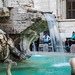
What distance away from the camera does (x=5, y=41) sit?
661 cm

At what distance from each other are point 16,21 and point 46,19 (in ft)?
3.05

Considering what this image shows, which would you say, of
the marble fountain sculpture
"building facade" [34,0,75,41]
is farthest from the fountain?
"building facade" [34,0,75,41]

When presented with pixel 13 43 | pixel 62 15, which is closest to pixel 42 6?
pixel 62 15

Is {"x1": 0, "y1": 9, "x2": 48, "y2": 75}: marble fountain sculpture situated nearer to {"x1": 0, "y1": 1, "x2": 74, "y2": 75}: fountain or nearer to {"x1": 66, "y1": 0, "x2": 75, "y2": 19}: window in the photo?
{"x1": 0, "y1": 1, "x2": 74, "y2": 75}: fountain

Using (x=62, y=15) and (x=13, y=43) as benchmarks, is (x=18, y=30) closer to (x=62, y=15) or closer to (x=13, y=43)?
(x=13, y=43)

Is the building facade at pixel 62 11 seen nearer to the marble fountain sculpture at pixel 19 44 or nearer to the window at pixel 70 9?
the window at pixel 70 9

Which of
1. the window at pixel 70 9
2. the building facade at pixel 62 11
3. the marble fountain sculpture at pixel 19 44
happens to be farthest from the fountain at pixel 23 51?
the window at pixel 70 9

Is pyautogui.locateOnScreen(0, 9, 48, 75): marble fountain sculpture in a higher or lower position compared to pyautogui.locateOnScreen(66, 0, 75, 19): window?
lower

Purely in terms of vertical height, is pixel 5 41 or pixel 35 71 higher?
pixel 5 41

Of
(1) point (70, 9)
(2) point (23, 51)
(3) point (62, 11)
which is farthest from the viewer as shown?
(1) point (70, 9)

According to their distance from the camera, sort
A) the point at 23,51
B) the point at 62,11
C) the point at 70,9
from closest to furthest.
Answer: the point at 23,51 → the point at 62,11 → the point at 70,9

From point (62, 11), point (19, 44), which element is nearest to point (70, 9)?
point (62, 11)

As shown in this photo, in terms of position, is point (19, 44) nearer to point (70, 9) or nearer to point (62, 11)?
point (62, 11)

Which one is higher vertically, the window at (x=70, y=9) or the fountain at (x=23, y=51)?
the window at (x=70, y=9)
